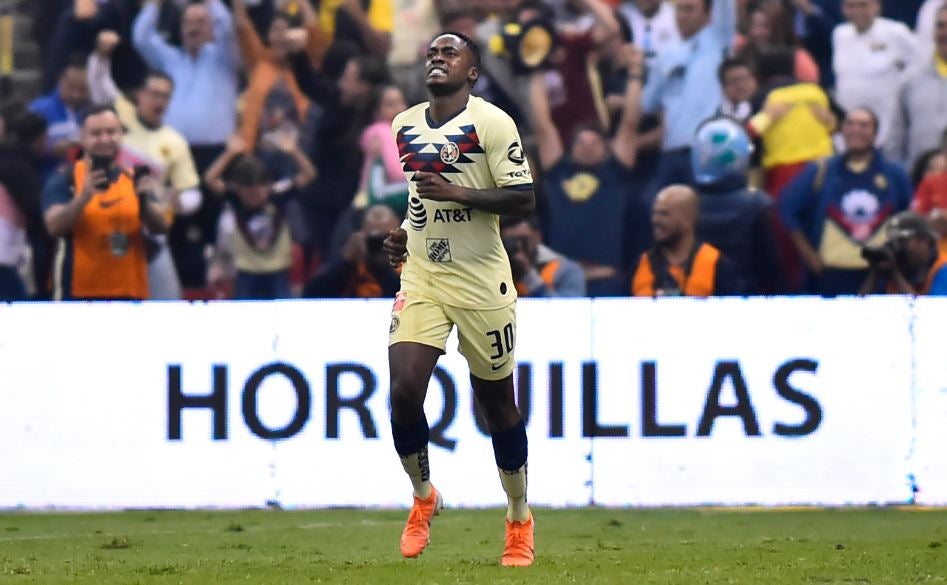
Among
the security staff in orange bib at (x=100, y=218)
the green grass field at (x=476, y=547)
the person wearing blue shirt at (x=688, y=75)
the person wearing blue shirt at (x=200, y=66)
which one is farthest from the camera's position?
the person wearing blue shirt at (x=200, y=66)

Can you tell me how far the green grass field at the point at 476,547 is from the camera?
707 centimetres

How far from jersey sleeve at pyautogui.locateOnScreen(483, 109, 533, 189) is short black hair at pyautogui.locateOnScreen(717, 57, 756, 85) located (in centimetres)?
694

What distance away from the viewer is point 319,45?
14.3 m

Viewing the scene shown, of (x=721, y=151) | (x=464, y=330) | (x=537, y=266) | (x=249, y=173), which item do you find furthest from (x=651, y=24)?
(x=464, y=330)

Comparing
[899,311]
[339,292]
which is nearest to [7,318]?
[339,292]

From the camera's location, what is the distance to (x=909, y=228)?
38.3 ft

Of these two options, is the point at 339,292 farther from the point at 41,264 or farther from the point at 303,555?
the point at 303,555

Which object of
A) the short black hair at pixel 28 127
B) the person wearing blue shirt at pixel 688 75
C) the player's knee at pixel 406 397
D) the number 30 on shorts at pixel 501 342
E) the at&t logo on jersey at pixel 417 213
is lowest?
the player's knee at pixel 406 397

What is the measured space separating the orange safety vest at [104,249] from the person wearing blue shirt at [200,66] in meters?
1.64

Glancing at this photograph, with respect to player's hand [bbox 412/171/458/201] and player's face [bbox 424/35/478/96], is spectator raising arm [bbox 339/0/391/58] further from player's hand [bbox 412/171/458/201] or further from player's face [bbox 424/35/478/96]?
player's hand [bbox 412/171/458/201]

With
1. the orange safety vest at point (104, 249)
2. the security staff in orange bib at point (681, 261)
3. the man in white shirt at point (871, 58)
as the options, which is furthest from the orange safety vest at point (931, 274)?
the orange safety vest at point (104, 249)

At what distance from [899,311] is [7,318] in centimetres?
586

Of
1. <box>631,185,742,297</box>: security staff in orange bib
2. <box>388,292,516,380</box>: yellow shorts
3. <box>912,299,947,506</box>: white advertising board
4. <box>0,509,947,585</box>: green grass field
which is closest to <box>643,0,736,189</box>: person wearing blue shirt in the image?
<box>631,185,742,297</box>: security staff in orange bib

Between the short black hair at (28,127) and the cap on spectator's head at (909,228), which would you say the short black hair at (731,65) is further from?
the short black hair at (28,127)
